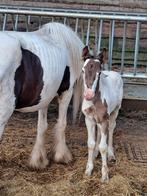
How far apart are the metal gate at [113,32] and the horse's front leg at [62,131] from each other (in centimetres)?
92

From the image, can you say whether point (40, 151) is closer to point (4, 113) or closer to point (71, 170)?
point (71, 170)

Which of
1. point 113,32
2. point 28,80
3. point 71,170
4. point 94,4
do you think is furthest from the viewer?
point 94,4

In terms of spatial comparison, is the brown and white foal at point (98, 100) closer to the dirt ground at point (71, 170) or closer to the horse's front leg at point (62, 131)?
the dirt ground at point (71, 170)

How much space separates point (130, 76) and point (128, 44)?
3092 millimetres

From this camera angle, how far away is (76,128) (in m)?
6.11

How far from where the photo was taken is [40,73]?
149 inches

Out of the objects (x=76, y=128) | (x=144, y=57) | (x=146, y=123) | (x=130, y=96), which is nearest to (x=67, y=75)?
(x=130, y=96)

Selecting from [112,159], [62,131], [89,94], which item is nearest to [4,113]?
[89,94]

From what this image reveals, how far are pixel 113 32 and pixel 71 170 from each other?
244 cm

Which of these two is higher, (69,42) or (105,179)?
(69,42)

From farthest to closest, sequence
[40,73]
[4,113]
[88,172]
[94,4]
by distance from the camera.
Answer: [94,4], [88,172], [40,73], [4,113]

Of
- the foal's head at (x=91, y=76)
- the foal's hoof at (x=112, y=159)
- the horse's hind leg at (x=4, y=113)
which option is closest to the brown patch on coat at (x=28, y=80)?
the horse's hind leg at (x=4, y=113)

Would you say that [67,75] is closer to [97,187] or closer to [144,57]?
[97,187]

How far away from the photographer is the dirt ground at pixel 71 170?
3.82m
